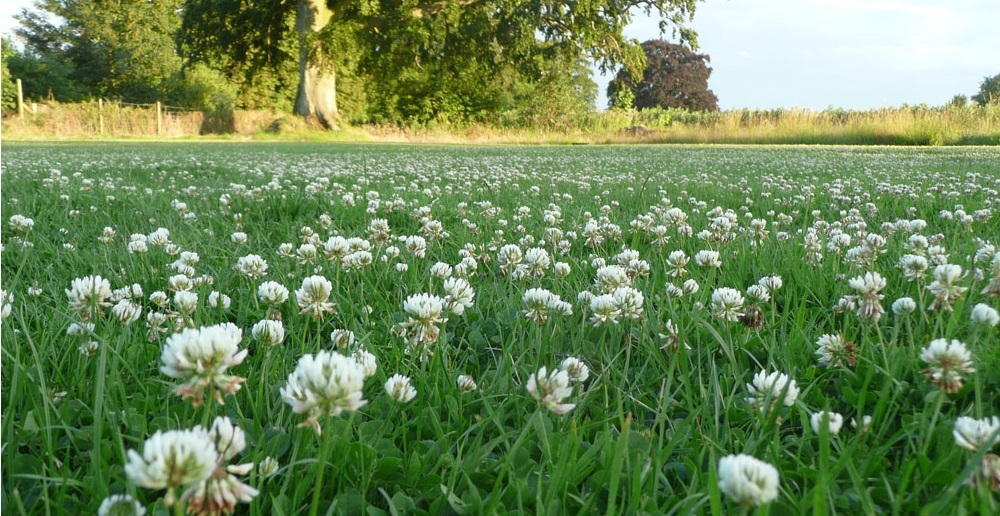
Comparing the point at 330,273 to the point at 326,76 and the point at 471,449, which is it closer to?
the point at 471,449

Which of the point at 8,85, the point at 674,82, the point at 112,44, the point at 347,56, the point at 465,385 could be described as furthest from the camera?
the point at 674,82

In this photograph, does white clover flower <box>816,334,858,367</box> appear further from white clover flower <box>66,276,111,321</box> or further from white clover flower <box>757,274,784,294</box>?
white clover flower <box>66,276,111,321</box>

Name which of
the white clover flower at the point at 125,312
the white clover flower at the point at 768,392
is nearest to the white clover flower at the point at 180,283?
the white clover flower at the point at 125,312

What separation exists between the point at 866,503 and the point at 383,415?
38.9 inches

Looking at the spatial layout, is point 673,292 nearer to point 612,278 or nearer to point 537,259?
point 612,278

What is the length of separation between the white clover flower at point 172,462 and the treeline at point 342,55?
31.4m

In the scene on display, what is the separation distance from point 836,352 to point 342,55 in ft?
110

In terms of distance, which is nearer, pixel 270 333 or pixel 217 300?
pixel 270 333

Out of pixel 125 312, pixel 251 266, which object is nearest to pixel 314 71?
pixel 251 266

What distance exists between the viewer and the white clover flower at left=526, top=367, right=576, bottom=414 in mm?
1190

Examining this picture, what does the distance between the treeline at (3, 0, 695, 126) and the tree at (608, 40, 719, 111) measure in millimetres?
29226

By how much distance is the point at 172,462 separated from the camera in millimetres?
726

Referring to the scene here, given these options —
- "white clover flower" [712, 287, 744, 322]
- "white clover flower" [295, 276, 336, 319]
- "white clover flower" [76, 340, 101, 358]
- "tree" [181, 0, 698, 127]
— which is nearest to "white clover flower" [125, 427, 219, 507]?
"white clover flower" [295, 276, 336, 319]

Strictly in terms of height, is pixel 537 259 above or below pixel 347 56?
below
